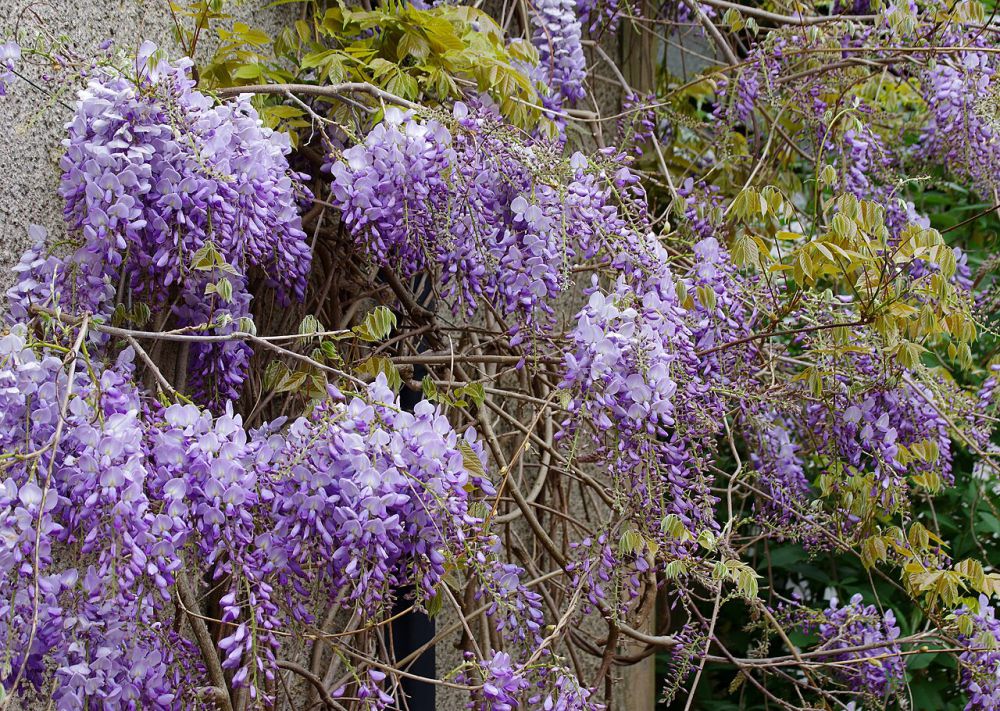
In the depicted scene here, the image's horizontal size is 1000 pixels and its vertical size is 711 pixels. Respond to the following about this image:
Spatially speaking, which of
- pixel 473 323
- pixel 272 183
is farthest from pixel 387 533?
pixel 473 323

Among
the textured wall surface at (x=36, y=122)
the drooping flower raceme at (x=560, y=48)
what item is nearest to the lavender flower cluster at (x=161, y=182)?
the textured wall surface at (x=36, y=122)

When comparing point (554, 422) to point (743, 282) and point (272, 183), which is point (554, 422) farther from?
point (272, 183)

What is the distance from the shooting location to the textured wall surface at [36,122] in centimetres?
151

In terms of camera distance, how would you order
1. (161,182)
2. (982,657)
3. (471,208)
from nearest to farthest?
(161,182), (471,208), (982,657)

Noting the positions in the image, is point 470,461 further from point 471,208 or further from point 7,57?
point 7,57

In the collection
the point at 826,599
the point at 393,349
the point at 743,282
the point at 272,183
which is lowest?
the point at 826,599

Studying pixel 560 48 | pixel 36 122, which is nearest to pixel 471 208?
pixel 36 122

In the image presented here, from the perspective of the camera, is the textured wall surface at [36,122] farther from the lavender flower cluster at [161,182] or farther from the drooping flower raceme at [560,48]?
the drooping flower raceme at [560,48]

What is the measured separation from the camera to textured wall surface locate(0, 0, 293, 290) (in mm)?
1514

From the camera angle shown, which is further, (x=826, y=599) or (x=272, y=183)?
(x=826, y=599)

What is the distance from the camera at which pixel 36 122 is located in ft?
5.11

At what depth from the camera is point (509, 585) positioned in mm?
1585

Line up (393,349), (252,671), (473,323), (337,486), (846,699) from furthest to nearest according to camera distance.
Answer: (846,699) < (473,323) < (393,349) < (337,486) < (252,671)

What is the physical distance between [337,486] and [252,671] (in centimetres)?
24
